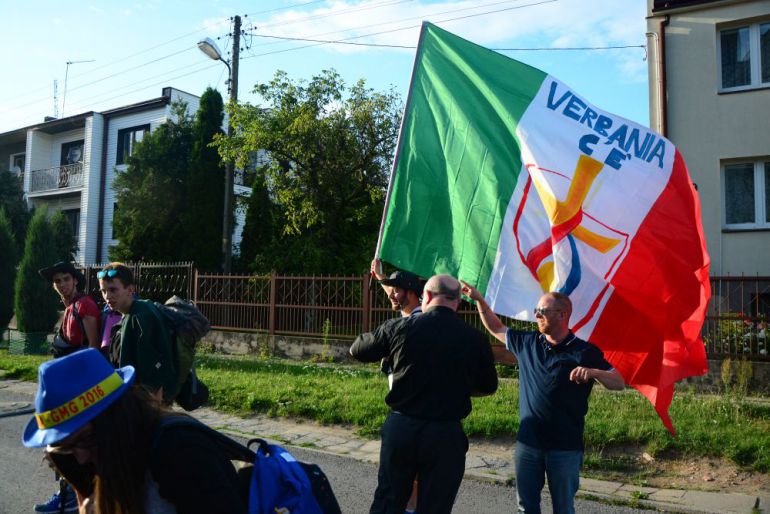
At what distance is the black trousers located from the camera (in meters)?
3.65

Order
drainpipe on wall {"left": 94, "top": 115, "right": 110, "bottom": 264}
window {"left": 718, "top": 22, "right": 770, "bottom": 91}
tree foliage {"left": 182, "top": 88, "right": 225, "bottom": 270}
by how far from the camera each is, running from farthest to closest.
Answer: drainpipe on wall {"left": 94, "top": 115, "right": 110, "bottom": 264}, tree foliage {"left": 182, "top": 88, "right": 225, "bottom": 270}, window {"left": 718, "top": 22, "right": 770, "bottom": 91}

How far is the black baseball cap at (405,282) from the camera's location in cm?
475

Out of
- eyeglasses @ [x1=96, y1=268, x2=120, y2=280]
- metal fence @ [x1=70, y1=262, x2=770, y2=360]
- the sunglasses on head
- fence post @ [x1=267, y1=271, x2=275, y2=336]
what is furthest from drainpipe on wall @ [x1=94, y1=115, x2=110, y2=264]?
the sunglasses on head

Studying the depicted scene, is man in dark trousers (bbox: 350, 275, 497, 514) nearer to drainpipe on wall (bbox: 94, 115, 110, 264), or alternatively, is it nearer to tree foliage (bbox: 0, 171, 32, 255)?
tree foliage (bbox: 0, 171, 32, 255)

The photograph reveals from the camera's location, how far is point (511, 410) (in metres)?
8.11

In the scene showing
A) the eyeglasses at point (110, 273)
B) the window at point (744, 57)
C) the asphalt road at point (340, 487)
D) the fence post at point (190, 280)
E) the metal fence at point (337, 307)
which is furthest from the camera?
the fence post at point (190, 280)

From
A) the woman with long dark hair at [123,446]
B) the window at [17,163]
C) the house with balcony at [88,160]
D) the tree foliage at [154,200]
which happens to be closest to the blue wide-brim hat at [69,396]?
the woman with long dark hair at [123,446]

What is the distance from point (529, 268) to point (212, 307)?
12565mm

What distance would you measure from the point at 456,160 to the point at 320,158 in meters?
12.7

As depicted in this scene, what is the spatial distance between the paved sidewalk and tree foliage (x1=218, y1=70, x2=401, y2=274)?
8.67 m

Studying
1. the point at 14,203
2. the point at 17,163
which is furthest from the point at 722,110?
the point at 17,163

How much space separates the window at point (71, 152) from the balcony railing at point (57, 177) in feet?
2.68

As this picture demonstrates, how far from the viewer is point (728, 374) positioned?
9.66 meters

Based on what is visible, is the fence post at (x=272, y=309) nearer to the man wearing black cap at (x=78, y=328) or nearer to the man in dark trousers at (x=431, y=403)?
the man wearing black cap at (x=78, y=328)
